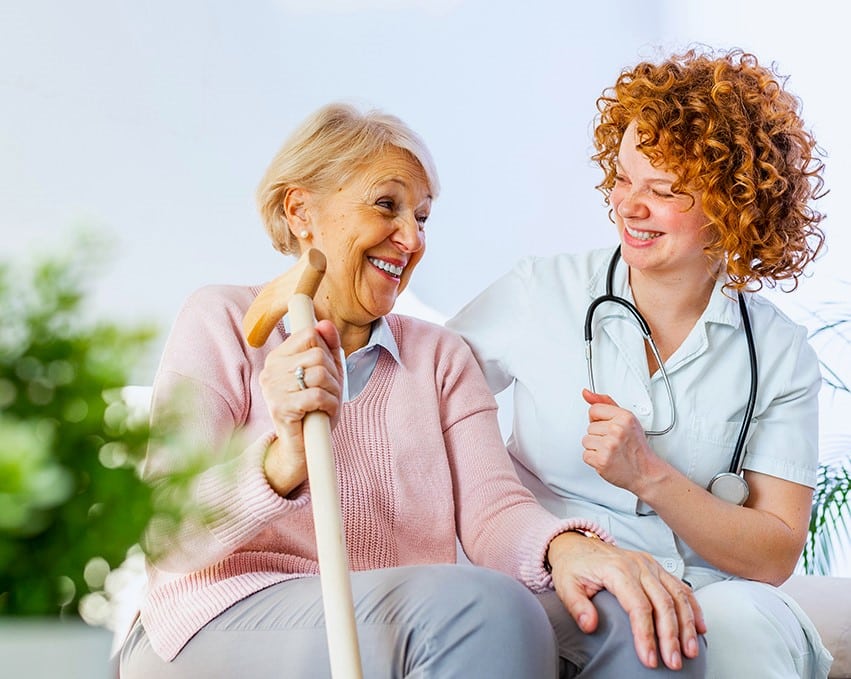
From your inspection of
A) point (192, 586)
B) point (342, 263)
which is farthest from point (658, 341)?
point (192, 586)

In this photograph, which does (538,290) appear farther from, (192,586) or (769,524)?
(192,586)

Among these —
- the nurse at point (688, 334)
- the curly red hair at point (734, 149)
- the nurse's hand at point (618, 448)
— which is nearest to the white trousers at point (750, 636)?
the nurse at point (688, 334)

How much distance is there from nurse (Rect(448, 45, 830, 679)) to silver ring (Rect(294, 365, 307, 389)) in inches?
23.7

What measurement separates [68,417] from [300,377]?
610 millimetres

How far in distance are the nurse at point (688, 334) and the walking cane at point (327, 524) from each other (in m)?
0.59

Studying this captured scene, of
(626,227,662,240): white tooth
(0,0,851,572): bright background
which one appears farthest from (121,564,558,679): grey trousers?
(0,0,851,572): bright background

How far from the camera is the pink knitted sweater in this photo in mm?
1295

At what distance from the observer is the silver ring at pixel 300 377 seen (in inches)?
46.1

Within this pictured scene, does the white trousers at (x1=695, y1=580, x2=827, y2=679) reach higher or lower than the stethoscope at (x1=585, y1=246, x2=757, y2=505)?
lower

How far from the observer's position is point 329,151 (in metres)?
1.64

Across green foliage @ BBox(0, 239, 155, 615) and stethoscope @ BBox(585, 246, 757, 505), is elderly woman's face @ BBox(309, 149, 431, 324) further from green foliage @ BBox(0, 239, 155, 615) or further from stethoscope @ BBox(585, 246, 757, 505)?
green foliage @ BBox(0, 239, 155, 615)

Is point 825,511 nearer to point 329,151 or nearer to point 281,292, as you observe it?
point 329,151

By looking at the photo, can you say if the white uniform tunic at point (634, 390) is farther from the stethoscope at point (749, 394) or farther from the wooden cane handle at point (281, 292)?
the wooden cane handle at point (281, 292)

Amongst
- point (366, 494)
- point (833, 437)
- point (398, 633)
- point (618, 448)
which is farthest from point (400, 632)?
point (833, 437)
